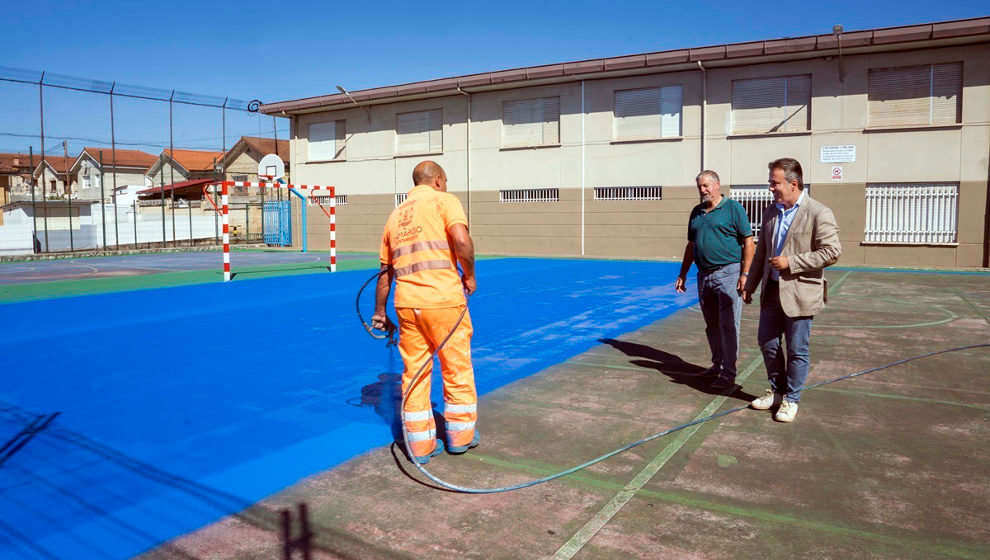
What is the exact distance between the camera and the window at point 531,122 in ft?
84.9

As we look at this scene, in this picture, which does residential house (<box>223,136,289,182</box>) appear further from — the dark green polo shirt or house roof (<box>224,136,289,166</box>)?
the dark green polo shirt

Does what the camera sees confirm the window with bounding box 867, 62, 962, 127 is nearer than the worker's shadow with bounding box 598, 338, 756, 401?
No

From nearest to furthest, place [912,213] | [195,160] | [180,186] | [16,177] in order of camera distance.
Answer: [912,213] → [180,186] → [16,177] → [195,160]

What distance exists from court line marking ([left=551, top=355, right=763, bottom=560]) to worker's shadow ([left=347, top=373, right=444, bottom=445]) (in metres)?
1.56

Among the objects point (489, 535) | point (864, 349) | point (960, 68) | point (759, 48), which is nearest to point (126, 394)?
point (489, 535)

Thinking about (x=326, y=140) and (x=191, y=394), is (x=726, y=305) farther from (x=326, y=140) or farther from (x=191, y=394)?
(x=326, y=140)

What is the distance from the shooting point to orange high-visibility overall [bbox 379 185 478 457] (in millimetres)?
4289

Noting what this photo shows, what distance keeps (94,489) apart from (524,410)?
294 centimetres

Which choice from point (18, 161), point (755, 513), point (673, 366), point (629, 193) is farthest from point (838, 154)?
point (18, 161)

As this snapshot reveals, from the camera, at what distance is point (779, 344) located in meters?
5.41

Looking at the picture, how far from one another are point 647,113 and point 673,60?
2.01 meters

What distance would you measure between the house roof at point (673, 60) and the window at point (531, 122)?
84 centimetres

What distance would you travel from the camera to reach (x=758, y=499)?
3.73m

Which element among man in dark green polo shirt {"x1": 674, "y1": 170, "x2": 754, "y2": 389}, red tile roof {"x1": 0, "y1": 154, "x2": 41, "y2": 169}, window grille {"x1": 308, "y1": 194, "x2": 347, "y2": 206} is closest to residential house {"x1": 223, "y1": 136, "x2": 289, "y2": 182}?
red tile roof {"x1": 0, "y1": 154, "x2": 41, "y2": 169}
